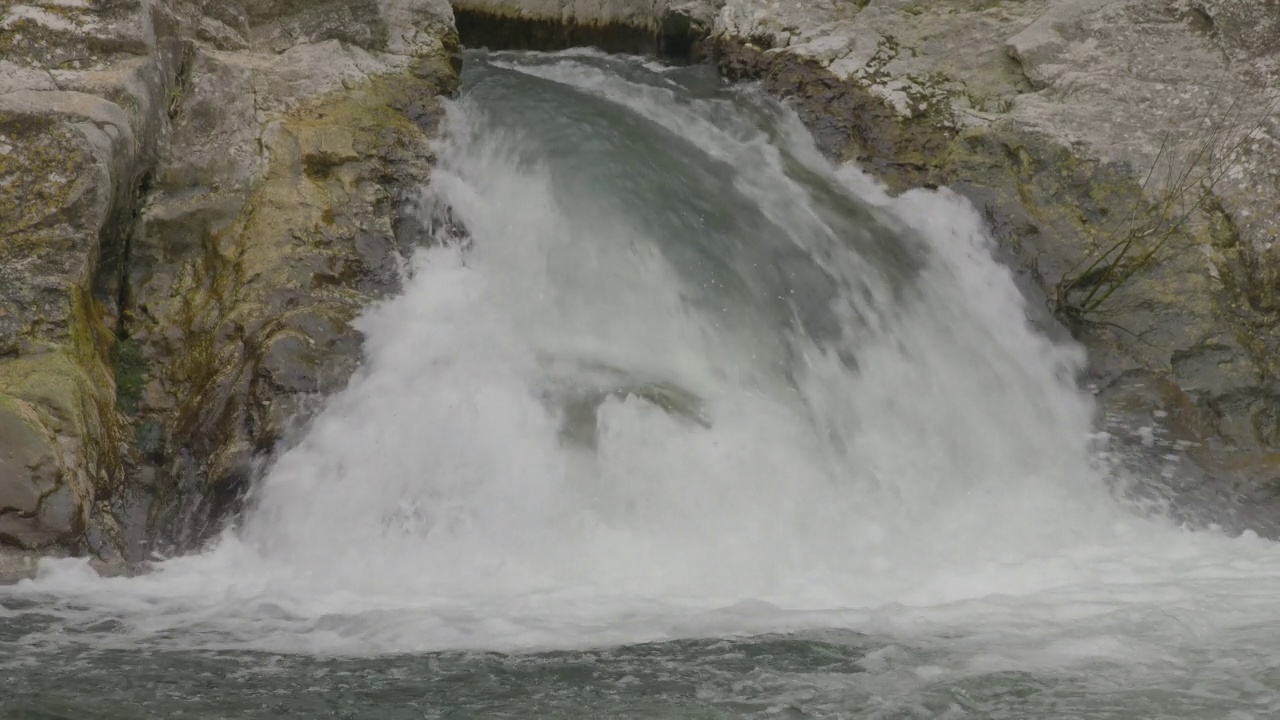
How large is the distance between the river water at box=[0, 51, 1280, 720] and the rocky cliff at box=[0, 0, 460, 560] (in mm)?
266

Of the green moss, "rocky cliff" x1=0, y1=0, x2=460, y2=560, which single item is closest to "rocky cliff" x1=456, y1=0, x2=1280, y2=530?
"rocky cliff" x1=0, y1=0, x2=460, y2=560

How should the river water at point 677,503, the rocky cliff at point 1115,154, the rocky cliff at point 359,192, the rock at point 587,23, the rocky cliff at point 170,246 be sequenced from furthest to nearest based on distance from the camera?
the rock at point 587,23
the rocky cliff at point 1115,154
the rocky cliff at point 359,192
the rocky cliff at point 170,246
the river water at point 677,503

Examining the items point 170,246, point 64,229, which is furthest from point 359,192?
point 64,229

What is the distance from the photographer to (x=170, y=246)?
602 centimetres

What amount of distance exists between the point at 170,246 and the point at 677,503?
3026 millimetres

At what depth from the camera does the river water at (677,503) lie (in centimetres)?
366

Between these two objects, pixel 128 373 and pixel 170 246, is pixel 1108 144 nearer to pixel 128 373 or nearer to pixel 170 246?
pixel 170 246

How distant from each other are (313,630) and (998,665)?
7.86 feet

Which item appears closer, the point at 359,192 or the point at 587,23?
the point at 359,192

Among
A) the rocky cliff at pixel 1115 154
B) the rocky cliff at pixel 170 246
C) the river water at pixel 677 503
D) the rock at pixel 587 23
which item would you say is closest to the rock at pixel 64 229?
the rocky cliff at pixel 170 246

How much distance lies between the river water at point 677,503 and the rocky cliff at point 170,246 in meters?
0.27

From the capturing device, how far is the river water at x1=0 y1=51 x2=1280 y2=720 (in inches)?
144

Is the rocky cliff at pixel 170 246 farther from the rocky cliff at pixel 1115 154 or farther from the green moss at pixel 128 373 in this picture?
the rocky cliff at pixel 1115 154

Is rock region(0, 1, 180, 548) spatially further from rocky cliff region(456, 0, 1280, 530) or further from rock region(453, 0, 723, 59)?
rocky cliff region(456, 0, 1280, 530)
